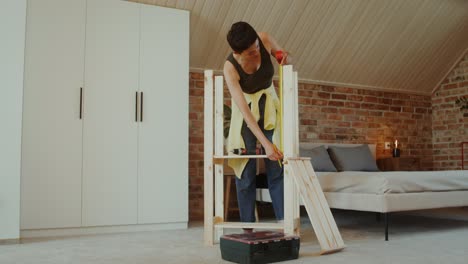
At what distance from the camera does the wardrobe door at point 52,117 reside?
408 centimetres

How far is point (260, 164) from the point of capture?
18.4 ft

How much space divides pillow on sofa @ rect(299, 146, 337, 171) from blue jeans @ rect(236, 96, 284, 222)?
2.10 metres

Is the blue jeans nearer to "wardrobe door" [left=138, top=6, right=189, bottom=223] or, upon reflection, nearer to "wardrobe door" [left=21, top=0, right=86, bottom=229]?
"wardrobe door" [left=138, top=6, right=189, bottom=223]

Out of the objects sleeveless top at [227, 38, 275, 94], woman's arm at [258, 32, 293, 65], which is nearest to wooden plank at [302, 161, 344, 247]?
sleeveless top at [227, 38, 275, 94]

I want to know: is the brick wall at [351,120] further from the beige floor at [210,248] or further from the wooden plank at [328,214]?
the wooden plank at [328,214]

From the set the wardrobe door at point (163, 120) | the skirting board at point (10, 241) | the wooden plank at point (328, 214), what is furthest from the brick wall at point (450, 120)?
the skirting board at point (10, 241)

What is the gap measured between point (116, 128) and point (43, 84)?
72cm

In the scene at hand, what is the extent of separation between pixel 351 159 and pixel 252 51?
121 inches

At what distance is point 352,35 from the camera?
598 centimetres

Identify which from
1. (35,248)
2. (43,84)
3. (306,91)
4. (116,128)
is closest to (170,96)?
(116,128)

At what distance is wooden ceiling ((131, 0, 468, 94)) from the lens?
17.1ft

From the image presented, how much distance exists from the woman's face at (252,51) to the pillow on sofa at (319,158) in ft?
8.10

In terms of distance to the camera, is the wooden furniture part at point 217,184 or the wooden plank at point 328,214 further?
the wooden furniture part at point 217,184

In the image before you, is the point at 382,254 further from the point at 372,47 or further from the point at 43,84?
the point at 372,47
